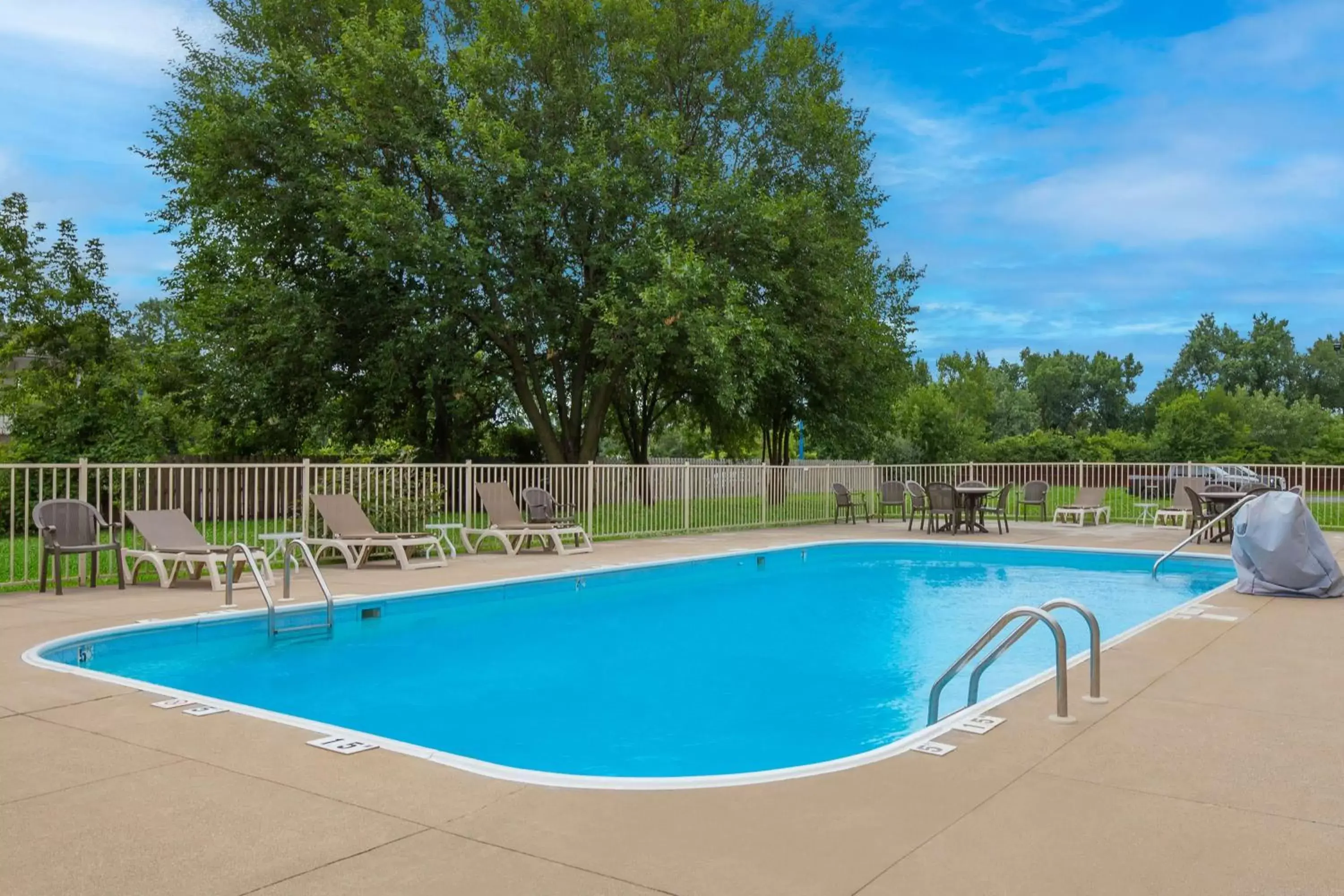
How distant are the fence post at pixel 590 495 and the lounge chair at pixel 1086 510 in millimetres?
11007

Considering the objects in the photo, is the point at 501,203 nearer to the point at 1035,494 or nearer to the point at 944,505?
the point at 944,505

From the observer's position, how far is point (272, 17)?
72.7ft

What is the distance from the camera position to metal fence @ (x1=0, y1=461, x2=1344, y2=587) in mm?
11836

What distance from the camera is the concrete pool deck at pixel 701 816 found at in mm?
2867

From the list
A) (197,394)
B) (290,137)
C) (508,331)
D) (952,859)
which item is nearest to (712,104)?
(508,331)

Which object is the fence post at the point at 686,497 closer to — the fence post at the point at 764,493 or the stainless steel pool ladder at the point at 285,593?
the fence post at the point at 764,493

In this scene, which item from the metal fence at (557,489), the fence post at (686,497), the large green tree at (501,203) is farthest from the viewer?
the large green tree at (501,203)

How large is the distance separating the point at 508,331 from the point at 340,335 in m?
3.84

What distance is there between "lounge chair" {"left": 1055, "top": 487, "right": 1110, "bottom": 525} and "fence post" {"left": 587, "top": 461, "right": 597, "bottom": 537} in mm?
11007

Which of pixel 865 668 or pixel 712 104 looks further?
pixel 712 104

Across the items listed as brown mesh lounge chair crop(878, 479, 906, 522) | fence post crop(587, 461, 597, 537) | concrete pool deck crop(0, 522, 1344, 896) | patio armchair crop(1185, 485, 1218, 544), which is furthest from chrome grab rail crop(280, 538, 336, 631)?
brown mesh lounge chair crop(878, 479, 906, 522)

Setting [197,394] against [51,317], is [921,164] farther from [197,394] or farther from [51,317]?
[51,317]

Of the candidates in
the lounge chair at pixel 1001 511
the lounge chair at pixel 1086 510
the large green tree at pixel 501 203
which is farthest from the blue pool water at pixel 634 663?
the lounge chair at pixel 1086 510

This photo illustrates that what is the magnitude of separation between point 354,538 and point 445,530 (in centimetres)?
204
